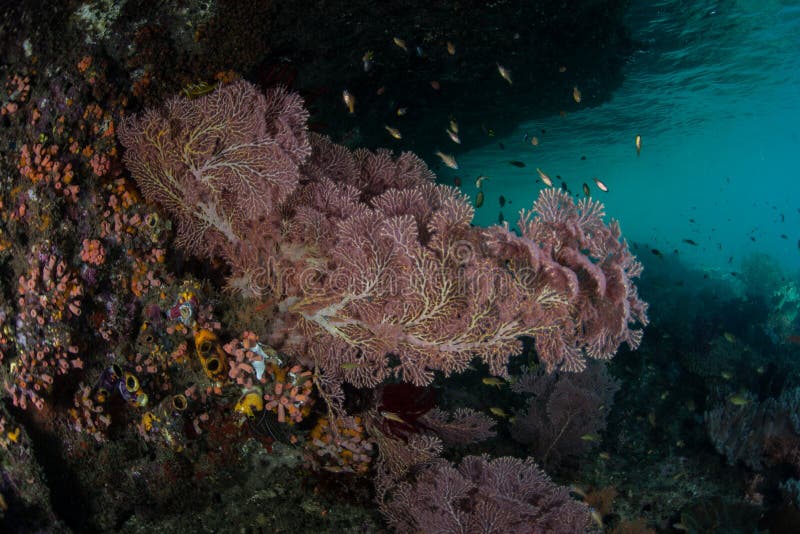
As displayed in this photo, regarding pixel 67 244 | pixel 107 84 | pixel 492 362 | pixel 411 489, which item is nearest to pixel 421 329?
pixel 492 362

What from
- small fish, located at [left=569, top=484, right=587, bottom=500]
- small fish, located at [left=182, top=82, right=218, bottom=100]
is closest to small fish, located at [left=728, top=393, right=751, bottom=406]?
small fish, located at [left=569, top=484, right=587, bottom=500]

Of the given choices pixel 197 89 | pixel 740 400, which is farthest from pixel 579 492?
→ pixel 197 89

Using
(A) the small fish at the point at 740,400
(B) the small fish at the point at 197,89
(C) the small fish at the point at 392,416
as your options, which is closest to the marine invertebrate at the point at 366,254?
(B) the small fish at the point at 197,89

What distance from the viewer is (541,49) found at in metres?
10.1

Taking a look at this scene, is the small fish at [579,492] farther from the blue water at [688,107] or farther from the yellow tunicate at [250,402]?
the blue water at [688,107]

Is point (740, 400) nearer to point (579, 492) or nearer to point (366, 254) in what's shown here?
point (579, 492)

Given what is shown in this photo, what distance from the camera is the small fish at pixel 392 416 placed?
14.2 feet

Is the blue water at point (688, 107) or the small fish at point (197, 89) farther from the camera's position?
the blue water at point (688, 107)

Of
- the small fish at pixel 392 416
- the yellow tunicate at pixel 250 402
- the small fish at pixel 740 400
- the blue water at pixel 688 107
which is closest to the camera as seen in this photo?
the yellow tunicate at pixel 250 402

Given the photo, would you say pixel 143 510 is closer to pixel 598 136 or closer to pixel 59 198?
pixel 59 198

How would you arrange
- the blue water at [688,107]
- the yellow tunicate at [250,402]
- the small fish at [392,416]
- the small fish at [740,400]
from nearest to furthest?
the yellow tunicate at [250,402] < the small fish at [392,416] < the small fish at [740,400] < the blue water at [688,107]

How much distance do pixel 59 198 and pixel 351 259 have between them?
2955 mm

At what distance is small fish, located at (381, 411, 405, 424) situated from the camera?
14.2 ft

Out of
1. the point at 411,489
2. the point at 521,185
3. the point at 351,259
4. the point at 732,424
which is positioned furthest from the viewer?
the point at 521,185
